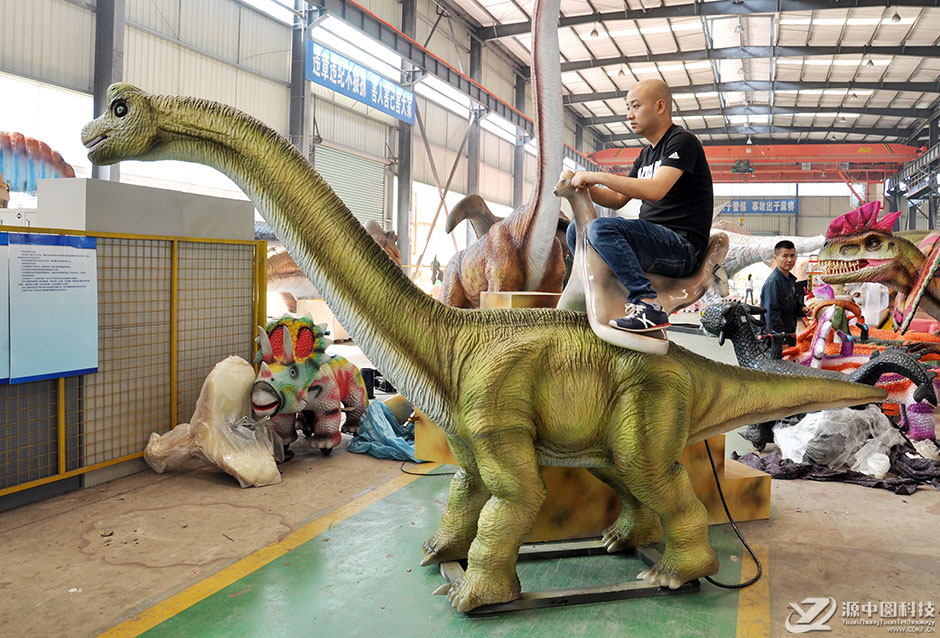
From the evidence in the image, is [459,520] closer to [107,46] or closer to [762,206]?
[107,46]

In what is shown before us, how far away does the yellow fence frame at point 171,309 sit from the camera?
377 centimetres

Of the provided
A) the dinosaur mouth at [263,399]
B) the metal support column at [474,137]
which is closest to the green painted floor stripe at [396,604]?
the dinosaur mouth at [263,399]

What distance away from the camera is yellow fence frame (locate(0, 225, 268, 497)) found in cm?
377

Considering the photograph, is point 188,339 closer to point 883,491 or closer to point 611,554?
point 611,554


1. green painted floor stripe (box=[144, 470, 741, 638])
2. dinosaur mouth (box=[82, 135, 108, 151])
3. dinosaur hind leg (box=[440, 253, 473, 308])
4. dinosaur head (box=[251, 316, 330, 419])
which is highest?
dinosaur mouth (box=[82, 135, 108, 151])

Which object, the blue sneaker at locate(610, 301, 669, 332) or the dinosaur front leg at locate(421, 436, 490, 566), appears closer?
the blue sneaker at locate(610, 301, 669, 332)

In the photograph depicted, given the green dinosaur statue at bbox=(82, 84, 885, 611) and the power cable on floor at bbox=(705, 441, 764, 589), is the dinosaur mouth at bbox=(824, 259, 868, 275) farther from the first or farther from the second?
the green dinosaur statue at bbox=(82, 84, 885, 611)

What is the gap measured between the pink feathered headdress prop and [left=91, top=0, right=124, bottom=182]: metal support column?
27.9ft

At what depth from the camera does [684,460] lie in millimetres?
3516

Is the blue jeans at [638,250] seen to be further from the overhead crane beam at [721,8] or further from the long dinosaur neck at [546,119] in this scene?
the overhead crane beam at [721,8]

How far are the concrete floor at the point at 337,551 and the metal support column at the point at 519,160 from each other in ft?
58.8

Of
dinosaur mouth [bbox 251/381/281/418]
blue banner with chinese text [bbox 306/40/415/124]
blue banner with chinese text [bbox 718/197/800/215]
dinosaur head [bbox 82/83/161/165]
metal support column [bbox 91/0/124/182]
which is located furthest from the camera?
blue banner with chinese text [bbox 718/197/800/215]

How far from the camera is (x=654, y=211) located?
113 inches

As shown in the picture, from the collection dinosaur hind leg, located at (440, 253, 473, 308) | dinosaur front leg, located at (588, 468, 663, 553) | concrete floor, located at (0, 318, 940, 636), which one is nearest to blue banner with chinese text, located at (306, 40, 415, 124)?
dinosaur hind leg, located at (440, 253, 473, 308)
